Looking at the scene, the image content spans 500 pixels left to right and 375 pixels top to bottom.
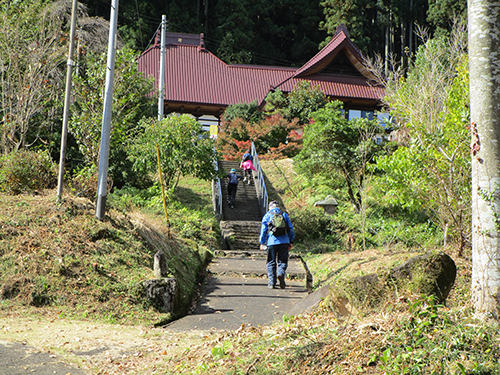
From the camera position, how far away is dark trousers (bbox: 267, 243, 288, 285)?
9.11 meters

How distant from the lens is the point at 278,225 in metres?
8.95

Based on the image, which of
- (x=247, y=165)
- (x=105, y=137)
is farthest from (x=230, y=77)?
(x=105, y=137)

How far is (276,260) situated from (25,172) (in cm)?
591

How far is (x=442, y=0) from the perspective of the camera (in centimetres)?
3703

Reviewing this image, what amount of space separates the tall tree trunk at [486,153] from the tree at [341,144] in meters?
12.4

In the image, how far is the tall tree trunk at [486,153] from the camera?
4508 mm

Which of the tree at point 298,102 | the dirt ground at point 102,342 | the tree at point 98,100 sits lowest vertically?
the dirt ground at point 102,342

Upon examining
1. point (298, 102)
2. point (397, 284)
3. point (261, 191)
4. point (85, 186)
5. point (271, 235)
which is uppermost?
point (298, 102)

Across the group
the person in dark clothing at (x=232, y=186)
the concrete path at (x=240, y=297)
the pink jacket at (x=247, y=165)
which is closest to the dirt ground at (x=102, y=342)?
the concrete path at (x=240, y=297)

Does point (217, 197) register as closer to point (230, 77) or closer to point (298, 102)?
point (298, 102)

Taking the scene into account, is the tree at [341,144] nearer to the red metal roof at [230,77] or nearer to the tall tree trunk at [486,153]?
the red metal roof at [230,77]

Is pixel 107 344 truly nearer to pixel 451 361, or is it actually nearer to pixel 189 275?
pixel 451 361

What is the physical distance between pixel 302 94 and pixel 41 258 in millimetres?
21698

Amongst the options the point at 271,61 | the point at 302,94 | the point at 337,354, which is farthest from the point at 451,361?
the point at 271,61
